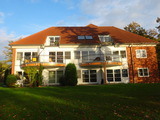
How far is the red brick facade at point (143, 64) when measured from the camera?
2023 cm

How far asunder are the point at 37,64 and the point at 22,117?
1359cm

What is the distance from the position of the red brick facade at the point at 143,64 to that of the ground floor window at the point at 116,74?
1021 mm

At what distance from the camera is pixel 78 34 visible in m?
23.6

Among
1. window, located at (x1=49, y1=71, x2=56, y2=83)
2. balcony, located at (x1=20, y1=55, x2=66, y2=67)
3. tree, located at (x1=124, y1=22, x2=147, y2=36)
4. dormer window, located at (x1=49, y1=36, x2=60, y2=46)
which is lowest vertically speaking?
window, located at (x1=49, y1=71, x2=56, y2=83)

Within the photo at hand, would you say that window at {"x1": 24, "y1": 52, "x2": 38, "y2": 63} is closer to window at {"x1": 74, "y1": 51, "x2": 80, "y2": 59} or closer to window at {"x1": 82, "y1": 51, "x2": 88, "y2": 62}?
window at {"x1": 74, "y1": 51, "x2": 80, "y2": 59}

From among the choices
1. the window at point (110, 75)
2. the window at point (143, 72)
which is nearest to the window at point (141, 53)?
the window at point (143, 72)

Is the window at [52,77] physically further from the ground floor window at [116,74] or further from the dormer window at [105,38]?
the dormer window at [105,38]

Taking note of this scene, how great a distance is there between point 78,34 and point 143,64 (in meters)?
11.7

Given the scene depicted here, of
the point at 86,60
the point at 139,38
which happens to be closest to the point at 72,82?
the point at 86,60

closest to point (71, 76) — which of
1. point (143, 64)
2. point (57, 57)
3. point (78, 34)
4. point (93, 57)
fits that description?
point (57, 57)

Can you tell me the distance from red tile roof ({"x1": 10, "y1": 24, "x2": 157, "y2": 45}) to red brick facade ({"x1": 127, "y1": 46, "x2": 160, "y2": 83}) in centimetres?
149

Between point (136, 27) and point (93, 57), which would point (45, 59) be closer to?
point (93, 57)

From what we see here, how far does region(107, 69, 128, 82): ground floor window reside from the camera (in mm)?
20234

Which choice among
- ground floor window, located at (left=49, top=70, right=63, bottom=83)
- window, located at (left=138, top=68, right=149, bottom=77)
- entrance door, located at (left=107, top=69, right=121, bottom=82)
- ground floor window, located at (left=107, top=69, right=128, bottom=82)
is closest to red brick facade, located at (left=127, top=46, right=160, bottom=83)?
window, located at (left=138, top=68, right=149, bottom=77)
